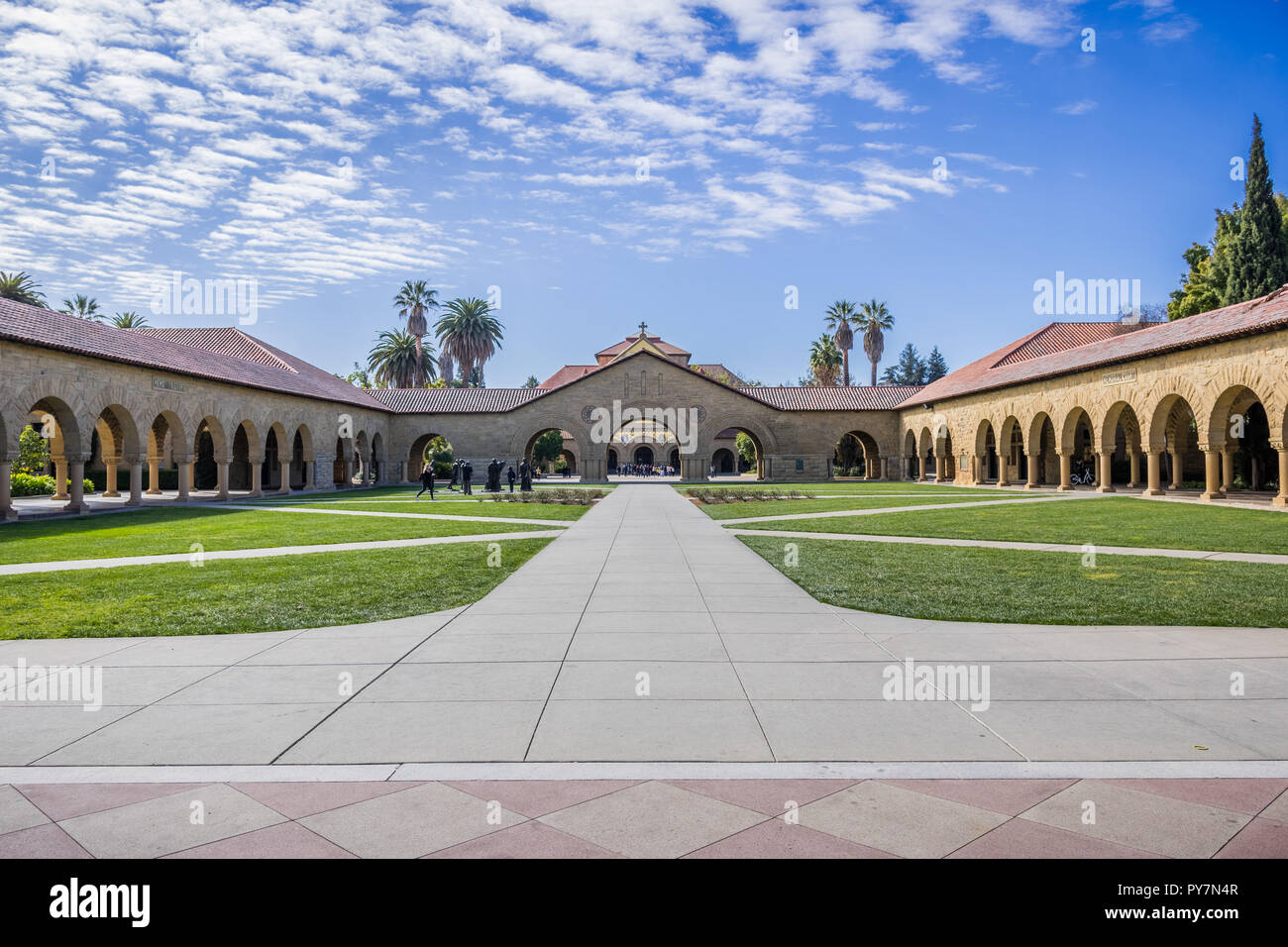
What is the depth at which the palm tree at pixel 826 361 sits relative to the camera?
283 feet

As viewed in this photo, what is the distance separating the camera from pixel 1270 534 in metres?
16.0

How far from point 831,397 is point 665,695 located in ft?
179

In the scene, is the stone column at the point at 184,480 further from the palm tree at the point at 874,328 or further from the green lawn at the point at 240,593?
the palm tree at the point at 874,328

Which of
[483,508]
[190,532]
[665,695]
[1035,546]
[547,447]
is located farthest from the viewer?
[547,447]

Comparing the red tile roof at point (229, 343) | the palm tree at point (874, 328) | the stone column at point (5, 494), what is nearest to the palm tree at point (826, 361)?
the palm tree at point (874, 328)

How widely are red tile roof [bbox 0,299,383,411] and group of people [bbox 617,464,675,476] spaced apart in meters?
35.0

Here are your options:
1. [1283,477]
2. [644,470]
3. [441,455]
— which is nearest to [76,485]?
[441,455]

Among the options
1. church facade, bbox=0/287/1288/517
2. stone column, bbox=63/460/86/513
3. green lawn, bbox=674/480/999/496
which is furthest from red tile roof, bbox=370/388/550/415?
stone column, bbox=63/460/86/513

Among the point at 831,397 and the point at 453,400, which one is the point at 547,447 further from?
the point at 831,397

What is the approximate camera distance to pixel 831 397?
58094 millimetres

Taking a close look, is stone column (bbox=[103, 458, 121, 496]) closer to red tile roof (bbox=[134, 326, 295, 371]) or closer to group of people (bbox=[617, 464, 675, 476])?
red tile roof (bbox=[134, 326, 295, 371])

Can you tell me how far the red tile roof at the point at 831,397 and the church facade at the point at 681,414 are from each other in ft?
0.59

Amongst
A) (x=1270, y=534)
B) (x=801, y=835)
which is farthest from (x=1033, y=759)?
(x=1270, y=534)
